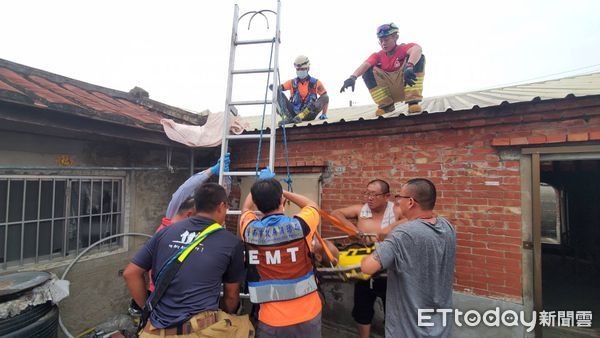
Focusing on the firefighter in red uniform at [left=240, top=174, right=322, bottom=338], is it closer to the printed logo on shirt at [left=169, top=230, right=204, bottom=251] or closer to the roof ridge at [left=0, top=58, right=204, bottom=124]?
the printed logo on shirt at [left=169, top=230, right=204, bottom=251]

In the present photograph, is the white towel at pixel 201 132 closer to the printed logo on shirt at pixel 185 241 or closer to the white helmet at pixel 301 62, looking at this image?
the printed logo on shirt at pixel 185 241

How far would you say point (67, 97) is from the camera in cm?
350

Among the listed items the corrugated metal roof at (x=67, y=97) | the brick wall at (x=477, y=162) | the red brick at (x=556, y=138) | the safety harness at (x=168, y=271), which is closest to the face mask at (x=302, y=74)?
the brick wall at (x=477, y=162)

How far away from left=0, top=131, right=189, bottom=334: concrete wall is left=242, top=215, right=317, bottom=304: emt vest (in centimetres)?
272

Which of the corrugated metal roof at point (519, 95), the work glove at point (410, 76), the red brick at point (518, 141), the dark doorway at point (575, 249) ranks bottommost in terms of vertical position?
the dark doorway at point (575, 249)

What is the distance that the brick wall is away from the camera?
3145 millimetres

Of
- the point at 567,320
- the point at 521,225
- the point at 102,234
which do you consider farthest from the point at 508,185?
the point at 102,234

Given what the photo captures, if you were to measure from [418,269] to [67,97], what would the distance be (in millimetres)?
4079

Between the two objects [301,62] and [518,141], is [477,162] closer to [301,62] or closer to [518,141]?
[518,141]

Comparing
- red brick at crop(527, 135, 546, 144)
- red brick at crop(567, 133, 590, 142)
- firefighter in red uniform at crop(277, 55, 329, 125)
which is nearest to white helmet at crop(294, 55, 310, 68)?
firefighter in red uniform at crop(277, 55, 329, 125)

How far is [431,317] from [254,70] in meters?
2.94

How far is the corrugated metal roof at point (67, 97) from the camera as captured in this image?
2.87 m

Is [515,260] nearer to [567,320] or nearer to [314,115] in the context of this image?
[567,320]

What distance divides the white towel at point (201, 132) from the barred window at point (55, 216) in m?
1.28
